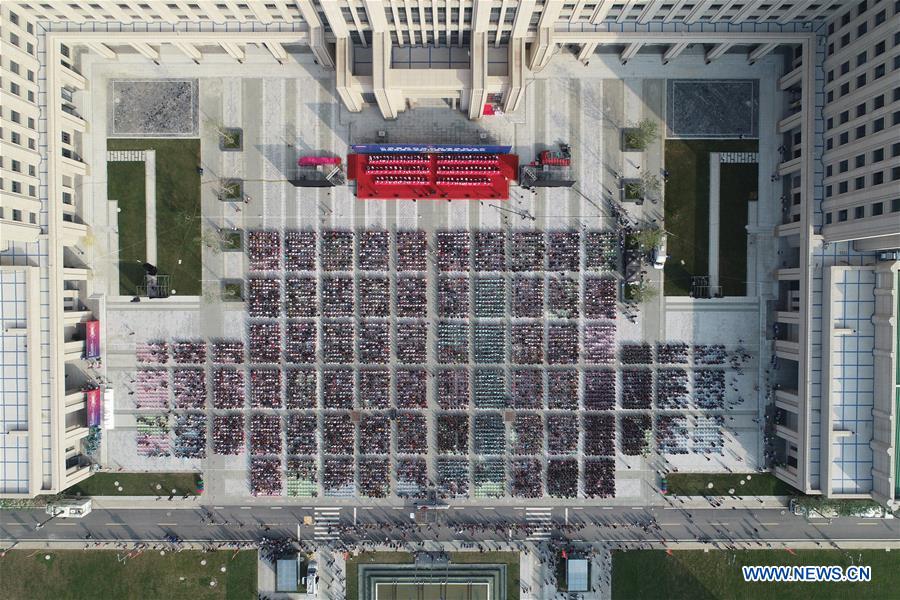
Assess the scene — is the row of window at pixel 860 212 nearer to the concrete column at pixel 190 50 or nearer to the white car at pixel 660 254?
the white car at pixel 660 254

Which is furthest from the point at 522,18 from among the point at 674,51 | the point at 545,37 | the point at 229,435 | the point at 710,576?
the point at 710,576

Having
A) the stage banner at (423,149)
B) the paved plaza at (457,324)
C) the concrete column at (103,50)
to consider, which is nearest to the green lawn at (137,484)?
the paved plaza at (457,324)

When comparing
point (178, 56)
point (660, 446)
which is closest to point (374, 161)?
point (178, 56)

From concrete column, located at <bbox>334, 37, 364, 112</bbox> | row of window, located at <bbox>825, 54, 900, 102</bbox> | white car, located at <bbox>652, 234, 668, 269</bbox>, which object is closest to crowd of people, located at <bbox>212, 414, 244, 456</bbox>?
concrete column, located at <bbox>334, 37, 364, 112</bbox>

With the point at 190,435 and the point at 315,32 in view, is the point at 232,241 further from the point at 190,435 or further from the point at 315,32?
the point at 315,32

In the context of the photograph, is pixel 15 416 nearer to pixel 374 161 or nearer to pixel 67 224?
pixel 67 224

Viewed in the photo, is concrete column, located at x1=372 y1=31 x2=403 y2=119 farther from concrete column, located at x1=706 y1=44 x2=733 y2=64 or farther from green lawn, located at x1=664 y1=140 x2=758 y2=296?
concrete column, located at x1=706 y1=44 x2=733 y2=64
